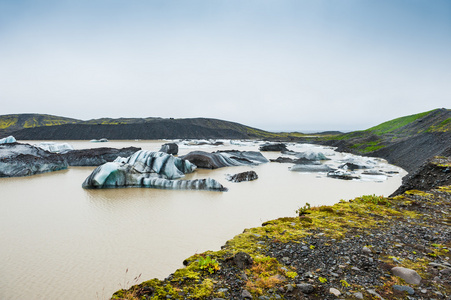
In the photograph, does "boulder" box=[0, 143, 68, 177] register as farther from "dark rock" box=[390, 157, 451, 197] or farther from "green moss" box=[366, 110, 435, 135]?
"green moss" box=[366, 110, 435, 135]

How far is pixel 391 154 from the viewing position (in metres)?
27.6

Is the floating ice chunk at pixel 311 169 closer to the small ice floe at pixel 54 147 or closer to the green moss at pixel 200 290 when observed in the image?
the green moss at pixel 200 290

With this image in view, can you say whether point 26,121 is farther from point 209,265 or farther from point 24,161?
point 209,265

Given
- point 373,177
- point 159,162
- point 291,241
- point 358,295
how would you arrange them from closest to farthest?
point 358,295 → point 291,241 → point 159,162 → point 373,177

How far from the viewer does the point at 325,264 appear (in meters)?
3.95

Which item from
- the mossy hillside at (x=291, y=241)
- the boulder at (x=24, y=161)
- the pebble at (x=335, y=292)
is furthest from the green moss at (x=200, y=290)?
the boulder at (x=24, y=161)

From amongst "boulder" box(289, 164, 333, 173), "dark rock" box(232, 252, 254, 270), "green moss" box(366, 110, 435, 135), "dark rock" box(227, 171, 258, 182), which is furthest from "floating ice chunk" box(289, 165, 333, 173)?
"green moss" box(366, 110, 435, 135)

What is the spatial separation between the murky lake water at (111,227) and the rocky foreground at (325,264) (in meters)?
1.04

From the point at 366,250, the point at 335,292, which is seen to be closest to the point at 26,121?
the point at 366,250

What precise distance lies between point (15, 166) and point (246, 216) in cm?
1578

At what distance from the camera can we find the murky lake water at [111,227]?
14.0 ft

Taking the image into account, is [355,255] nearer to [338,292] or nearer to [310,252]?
[310,252]

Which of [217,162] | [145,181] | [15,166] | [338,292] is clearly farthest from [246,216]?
[15,166]

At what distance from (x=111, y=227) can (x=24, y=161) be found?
529 inches
